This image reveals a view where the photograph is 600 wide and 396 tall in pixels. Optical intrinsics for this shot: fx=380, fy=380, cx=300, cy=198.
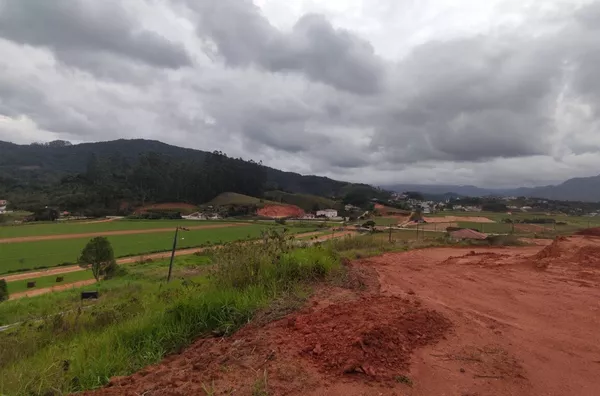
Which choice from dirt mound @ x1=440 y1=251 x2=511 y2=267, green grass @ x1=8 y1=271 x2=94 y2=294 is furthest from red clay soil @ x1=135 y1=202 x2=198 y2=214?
dirt mound @ x1=440 y1=251 x2=511 y2=267

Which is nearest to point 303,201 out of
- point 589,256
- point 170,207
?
point 170,207

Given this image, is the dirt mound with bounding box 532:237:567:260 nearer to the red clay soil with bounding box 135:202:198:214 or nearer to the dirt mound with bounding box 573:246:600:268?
the dirt mound with bounding box 573:246:600:268

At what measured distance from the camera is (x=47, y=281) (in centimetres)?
2869

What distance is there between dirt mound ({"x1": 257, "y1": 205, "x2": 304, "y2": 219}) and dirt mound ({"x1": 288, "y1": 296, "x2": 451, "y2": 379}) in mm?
86053

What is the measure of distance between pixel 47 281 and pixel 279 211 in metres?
68.8

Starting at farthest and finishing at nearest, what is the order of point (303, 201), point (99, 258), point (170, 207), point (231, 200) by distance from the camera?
point (303, 201) → point (231, 200) → point (170, 207) → point (99, 258)

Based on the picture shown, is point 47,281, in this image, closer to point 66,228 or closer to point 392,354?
point 392,354

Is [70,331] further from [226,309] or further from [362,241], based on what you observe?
[362,241]

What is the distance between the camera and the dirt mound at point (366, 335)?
3.43 m

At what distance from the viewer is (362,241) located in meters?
20.7

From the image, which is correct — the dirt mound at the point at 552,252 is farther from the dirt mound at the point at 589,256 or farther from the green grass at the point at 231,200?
the green grass at the point at 231,200

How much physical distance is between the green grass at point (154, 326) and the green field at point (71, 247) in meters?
24.5

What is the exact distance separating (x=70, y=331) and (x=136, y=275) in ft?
65.2

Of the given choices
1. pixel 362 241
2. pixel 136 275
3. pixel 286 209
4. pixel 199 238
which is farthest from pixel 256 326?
pixel 286 209
